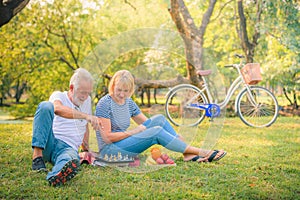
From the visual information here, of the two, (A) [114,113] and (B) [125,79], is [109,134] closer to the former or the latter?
(A) [114,113]

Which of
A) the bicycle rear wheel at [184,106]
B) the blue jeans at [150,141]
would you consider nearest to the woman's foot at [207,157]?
the blue jeans at [150,141]

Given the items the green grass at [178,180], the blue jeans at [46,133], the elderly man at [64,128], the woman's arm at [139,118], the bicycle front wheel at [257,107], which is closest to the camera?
the green grass at [178,180]

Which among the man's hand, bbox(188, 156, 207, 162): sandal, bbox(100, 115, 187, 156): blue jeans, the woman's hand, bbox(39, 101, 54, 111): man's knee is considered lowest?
bbox(188, 156, 207, 162): sandal

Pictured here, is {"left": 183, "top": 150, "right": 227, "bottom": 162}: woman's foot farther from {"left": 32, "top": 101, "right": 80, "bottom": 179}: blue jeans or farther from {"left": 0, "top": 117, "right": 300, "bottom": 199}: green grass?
{"left": 32, "top": 101, "right": 80, "bottom": 179}: blue jeans

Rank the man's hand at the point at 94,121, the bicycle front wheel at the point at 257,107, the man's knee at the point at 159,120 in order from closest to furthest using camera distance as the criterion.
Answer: the man's hand at the point at 94,121 < the man's knee at the point at 159,120 < the bicycle front wheel at the point at 257,107

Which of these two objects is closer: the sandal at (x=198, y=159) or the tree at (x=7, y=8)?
the tree at (x=7, y=8)

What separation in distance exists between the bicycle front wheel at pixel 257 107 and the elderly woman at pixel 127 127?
309 cm

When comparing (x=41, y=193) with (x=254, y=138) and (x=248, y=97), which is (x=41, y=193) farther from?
(x=248, y=97)

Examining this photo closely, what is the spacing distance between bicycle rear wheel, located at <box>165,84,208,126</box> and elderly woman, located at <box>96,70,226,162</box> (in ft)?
0.82

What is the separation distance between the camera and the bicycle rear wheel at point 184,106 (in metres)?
3.87

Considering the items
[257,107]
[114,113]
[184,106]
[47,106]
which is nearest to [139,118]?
[114,113]

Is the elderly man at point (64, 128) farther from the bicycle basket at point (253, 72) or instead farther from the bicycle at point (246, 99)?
the bicycle basket at point (253, 72)

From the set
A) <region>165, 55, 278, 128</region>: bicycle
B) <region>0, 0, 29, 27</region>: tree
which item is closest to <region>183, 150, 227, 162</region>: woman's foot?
<region>165, 55, 278, 128</region>: bicycle

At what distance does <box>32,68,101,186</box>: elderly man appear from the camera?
9.38ft
